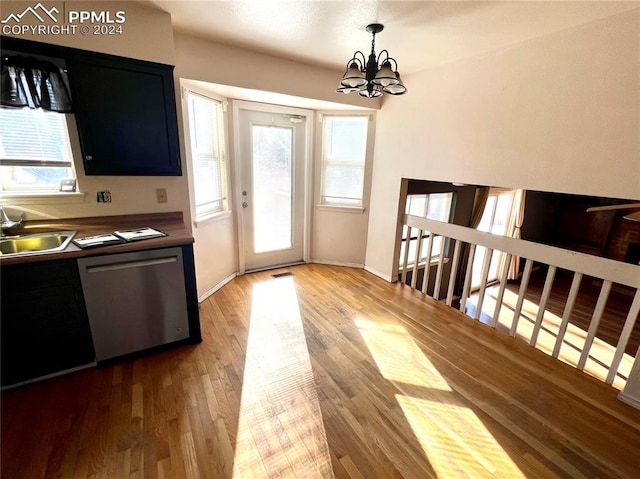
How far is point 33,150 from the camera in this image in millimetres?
1942

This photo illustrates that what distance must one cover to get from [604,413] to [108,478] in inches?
112

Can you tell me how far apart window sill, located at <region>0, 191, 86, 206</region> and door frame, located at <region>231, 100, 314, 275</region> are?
1.49 metres

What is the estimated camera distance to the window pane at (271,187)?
11.1 ft

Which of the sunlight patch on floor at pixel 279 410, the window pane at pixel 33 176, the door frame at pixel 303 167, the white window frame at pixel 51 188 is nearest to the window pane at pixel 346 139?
the door frame at pixel 303 167

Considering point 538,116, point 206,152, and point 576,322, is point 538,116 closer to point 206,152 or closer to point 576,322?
point 206,152

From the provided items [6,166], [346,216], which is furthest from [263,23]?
[346,216]

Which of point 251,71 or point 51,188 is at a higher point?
point 251,71

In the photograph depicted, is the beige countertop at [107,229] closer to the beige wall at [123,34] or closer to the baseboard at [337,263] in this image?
the beige wall at [123,34]

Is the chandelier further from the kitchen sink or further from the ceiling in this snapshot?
the kitchen sink

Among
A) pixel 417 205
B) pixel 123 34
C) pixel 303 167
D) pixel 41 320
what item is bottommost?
pixel 41 320

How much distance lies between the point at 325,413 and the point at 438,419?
68cm

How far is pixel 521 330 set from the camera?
3625 millimetres

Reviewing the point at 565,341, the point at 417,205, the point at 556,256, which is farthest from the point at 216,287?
the point at 565,341

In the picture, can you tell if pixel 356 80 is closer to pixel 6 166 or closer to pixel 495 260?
pixel 6 166
